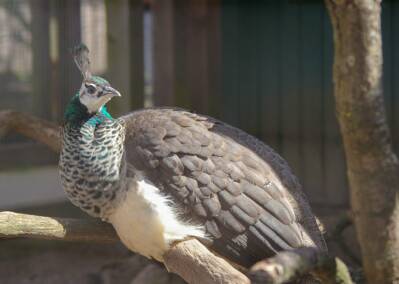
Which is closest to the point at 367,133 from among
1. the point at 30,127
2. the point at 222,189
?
the point at 222,189

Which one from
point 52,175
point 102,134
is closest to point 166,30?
point 52,175

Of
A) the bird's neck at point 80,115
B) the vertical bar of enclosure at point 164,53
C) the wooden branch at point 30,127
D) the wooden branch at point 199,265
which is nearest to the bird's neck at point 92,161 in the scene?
the bird's neck at point 80,115

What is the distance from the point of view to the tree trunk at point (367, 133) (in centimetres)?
308

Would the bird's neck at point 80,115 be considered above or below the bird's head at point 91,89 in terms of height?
below

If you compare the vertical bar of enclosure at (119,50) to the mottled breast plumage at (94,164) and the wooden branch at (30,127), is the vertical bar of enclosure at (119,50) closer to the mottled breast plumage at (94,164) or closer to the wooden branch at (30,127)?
the wooden branch at (30,127)

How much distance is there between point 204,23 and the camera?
5.34m

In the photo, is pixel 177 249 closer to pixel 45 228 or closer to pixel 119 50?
pixel 45 228

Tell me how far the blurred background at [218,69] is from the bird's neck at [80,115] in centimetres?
226

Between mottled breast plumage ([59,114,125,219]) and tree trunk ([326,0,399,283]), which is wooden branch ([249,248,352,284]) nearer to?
mottled breast plumage ([59,114,125,219])

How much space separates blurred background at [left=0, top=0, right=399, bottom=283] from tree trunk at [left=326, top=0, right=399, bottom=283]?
191 centimetres

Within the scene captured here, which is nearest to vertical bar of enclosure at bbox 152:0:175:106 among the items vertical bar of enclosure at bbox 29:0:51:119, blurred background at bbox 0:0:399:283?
blurred background at bbox 0:0:399:283

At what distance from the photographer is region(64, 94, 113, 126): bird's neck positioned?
2434 mm

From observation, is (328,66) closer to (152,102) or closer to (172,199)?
(152,102)

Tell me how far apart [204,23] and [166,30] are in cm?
31
